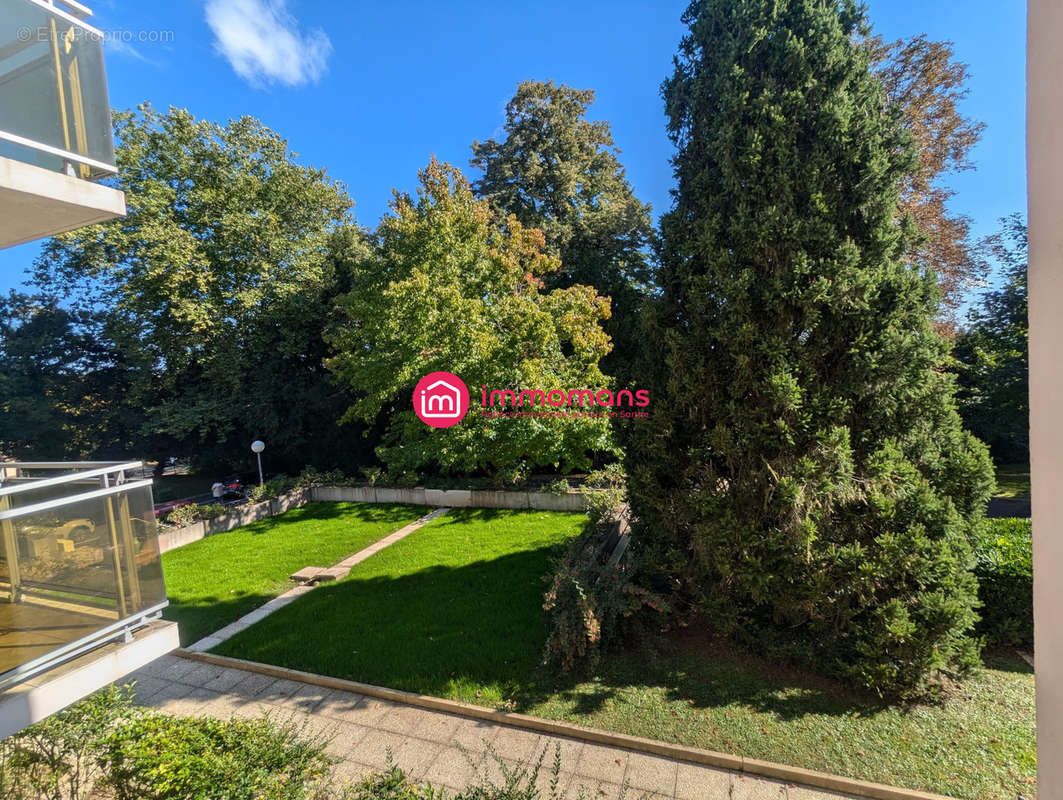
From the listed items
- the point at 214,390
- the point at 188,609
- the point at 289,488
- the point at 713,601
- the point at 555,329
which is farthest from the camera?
the point at 214,390

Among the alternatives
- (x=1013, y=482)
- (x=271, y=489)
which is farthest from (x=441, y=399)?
(x=1013, y=482)

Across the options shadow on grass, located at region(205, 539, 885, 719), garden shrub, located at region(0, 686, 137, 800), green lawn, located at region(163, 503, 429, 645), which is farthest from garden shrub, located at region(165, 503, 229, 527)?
garden shrub, located at region(0, 686, 137, 800)

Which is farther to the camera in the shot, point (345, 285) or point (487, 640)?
point (345, 285)

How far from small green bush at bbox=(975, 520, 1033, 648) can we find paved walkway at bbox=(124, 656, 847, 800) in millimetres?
3470

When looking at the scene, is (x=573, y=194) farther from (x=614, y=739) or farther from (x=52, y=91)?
(x=614, y=739)

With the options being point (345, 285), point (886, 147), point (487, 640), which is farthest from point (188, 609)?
point (345, 285)

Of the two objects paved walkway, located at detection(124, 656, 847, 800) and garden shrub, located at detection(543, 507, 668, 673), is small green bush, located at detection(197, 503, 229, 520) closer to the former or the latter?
paved walkway, located at detection(124, 656, 847, 800)

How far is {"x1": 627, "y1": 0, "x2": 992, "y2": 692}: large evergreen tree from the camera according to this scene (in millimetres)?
4402

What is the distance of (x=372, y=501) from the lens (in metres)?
13.7

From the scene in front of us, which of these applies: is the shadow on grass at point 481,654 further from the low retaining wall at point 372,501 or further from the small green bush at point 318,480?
the small green bush at point 318,480

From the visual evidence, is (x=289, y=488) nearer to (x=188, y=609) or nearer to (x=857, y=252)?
(x=188, y=609)

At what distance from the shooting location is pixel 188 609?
23.8 ft

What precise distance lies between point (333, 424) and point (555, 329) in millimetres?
10491

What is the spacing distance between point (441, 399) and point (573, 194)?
37.6 feet
